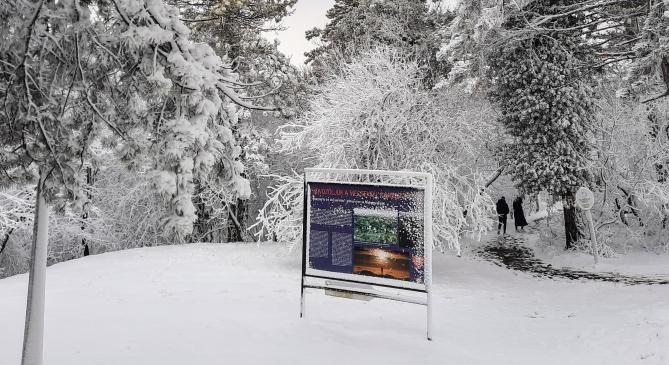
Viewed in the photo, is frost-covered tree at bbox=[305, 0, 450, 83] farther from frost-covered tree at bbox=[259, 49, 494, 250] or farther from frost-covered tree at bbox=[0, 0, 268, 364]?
frost-covered tree at bbox=[0, 0, 268, 364]

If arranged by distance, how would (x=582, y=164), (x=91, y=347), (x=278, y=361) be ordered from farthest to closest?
(x=582, y=164), (x=91, y=347), (x=278, y=361)

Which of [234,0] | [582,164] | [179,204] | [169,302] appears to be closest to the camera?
[179,204]

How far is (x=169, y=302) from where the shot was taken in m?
8.55

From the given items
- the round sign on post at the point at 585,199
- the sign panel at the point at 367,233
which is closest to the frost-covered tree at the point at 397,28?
the round sign on post at the point at 585,199

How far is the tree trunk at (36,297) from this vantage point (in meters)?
4.95

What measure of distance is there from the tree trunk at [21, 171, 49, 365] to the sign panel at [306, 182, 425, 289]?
340 centimetres

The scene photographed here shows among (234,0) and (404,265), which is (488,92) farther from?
(404,265)

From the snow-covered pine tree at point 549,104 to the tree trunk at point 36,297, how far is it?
14.4 meters

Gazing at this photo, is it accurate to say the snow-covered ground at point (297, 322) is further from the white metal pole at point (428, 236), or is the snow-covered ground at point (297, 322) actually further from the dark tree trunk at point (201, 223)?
the dark tree trunk at point (201, 223)

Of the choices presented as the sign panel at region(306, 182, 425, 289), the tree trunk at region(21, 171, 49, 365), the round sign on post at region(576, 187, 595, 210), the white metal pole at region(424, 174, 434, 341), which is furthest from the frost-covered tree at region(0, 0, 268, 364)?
the round sign on post at region(576, 187, 595, 210)

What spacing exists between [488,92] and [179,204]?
1563 cm

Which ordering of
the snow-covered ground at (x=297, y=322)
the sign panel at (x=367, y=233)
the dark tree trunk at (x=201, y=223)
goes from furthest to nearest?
the dark tree trunk at (x=201, y=223), the sign panel at (x=367, y=233), the snow-covered ground at (x=297, y=322)

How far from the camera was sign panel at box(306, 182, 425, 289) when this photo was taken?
6.45 metres

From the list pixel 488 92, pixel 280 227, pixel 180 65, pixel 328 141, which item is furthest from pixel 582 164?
pixel 180 65
